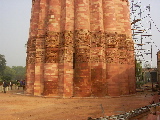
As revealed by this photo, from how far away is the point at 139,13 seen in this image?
28.6m

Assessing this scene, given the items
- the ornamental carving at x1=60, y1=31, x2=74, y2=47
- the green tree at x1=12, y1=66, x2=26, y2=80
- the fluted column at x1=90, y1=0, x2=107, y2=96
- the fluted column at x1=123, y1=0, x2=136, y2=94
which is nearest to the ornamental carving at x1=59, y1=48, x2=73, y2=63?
the ornamental carving at x1=60, y1=31, x2=74, y2=47

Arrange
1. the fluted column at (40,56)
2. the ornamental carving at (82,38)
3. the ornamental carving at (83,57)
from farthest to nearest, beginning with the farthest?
the fluted column at (40,56), the ornamental carving at (82,38), the ornamental carving at (83,57)

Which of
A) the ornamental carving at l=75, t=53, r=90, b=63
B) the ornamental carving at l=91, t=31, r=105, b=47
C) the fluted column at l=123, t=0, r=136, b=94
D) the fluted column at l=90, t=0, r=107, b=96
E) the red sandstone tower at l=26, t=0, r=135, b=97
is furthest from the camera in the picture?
the fluted column at l=123, t=0, r=136, b=94

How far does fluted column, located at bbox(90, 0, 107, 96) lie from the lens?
566 inches

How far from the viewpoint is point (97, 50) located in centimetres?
1488

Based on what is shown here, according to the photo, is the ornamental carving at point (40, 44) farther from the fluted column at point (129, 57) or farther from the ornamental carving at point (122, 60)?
the fluted column at point (129, 57)

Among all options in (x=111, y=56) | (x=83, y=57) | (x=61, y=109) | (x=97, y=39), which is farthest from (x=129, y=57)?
(x=61, y=109)

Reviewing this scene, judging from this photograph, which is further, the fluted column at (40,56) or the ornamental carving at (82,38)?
the fluted column at (40,56)

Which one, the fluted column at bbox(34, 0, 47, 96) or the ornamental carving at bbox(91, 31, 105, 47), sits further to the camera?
the fluted column at bbox(34, 0, 47, 96)

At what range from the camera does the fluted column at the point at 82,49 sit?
46.7 ft

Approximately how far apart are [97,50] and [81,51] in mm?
1416

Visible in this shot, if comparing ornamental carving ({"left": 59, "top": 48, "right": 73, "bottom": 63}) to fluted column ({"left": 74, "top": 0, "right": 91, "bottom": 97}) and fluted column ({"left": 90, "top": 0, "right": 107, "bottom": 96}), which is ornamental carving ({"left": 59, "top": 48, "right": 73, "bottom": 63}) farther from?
fluted column ({"left": 90, "top": 0, "right": 107, "bottom": 96})

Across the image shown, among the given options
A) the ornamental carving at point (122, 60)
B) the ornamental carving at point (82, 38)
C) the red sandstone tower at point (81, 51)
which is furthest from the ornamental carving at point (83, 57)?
the ornamental carving at point (122, 60)

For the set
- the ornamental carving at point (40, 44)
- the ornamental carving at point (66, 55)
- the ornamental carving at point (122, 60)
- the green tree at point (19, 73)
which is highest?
the ornamental carving at point (40, 44)
